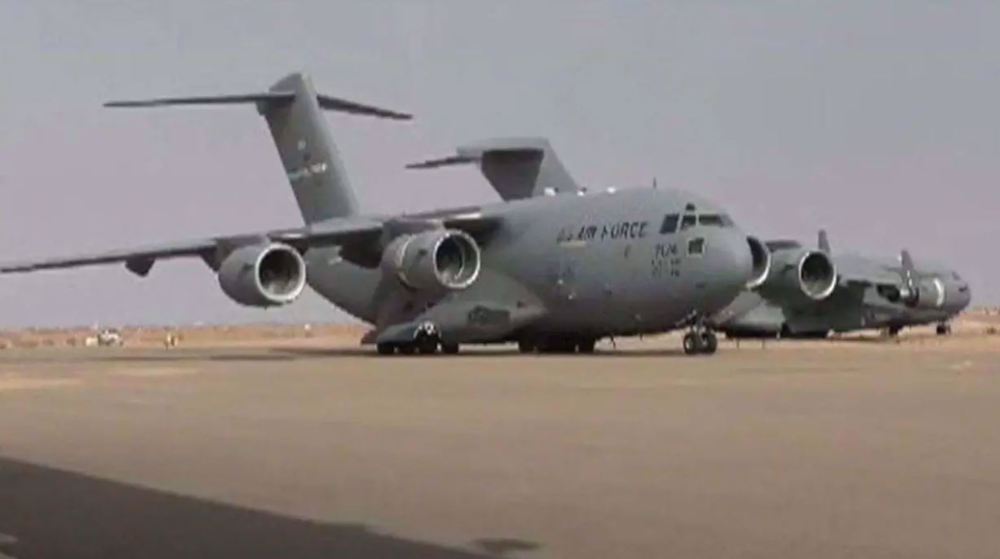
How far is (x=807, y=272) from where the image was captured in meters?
43.3

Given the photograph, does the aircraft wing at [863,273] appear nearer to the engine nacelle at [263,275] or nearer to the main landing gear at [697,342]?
the main landing gear at [697,342]

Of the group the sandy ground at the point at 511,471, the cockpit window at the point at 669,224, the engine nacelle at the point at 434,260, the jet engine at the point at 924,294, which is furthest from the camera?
the jet engine at the point at 924,294

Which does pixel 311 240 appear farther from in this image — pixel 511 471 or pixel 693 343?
pixel 511 471

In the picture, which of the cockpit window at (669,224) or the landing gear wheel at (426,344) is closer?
the cockpit window at (669,224)

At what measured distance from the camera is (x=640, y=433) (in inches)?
504

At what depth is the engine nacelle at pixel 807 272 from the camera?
4306 cm

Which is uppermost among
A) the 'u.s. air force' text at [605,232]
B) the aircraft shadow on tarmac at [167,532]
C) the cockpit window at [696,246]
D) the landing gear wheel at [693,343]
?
the 'u.s. air force' text at [605,232]

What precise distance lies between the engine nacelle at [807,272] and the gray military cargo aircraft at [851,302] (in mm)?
73

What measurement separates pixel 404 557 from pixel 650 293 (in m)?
26.3

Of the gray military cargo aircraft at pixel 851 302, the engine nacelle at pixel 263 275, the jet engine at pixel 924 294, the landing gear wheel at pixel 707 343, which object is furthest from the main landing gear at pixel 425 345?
the jet engine at pixel 924 294

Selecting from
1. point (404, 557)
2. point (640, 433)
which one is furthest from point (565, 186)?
point (404, 557)

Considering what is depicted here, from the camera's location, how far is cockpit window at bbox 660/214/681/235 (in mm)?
32531

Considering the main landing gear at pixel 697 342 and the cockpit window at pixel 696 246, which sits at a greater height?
the cockpit window at pixel 696 246

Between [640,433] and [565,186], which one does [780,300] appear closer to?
[565,186]
